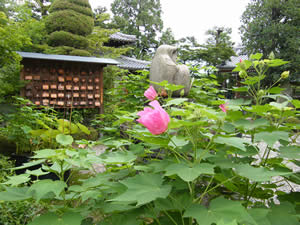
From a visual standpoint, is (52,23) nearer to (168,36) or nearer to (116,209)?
(116,209)

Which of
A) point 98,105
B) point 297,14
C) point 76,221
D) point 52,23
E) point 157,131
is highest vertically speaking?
point 297,14

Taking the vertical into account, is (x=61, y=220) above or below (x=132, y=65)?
below

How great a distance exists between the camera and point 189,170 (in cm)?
63

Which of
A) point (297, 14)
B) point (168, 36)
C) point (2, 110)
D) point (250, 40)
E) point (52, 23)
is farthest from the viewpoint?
point (168, 36)

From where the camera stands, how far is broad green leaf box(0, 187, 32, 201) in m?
0.71

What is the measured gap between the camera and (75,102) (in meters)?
6.18

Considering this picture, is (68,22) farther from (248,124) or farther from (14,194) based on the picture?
(248,124)

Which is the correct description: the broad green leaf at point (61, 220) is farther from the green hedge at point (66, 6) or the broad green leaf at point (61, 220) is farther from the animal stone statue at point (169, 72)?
the green hedge at point (66, 6)

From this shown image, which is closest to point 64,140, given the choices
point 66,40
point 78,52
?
point 78,52

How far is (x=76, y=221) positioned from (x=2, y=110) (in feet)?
9.68

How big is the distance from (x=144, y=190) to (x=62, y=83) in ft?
19.6

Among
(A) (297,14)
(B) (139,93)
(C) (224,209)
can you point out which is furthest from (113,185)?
(A) (297,14)

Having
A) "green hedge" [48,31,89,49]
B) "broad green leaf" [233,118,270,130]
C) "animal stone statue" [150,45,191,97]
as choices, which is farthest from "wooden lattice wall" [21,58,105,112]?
"broad green leaf" [233,118,270,130]

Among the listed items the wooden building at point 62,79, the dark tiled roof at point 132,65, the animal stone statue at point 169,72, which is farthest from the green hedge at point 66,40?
the animal stone statue at point 169,72
